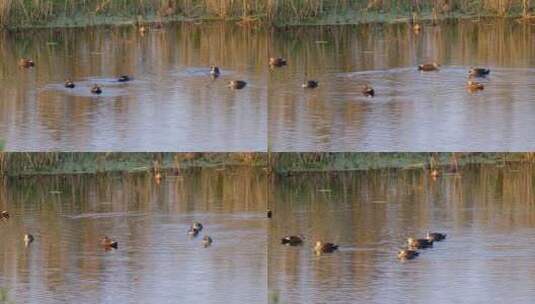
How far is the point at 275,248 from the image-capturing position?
11656 millimetres

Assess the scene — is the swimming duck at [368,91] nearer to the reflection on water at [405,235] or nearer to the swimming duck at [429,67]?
the swimming duck at [429,67]

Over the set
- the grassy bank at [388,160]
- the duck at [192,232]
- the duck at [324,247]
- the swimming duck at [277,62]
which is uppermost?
the swimming duck at [277,62]

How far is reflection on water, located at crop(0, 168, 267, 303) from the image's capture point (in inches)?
412

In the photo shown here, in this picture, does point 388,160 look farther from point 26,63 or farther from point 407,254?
point 26,63

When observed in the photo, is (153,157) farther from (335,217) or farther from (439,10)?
(439,10)

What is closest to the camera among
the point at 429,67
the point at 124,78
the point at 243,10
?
the point at 124,78

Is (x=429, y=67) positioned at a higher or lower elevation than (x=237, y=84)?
higher

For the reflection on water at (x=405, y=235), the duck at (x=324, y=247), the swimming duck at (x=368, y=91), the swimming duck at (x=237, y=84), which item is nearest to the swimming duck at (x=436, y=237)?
the reflection on water at (x=405, y=235)

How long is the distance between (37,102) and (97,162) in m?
1.67

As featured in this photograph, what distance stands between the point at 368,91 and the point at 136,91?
4.98ft

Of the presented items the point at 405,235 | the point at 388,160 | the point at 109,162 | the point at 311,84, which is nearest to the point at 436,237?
the point at 405,235

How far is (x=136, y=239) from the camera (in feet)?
39.0

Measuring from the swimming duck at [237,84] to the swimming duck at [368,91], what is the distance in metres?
0.79

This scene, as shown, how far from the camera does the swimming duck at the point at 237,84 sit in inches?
486
